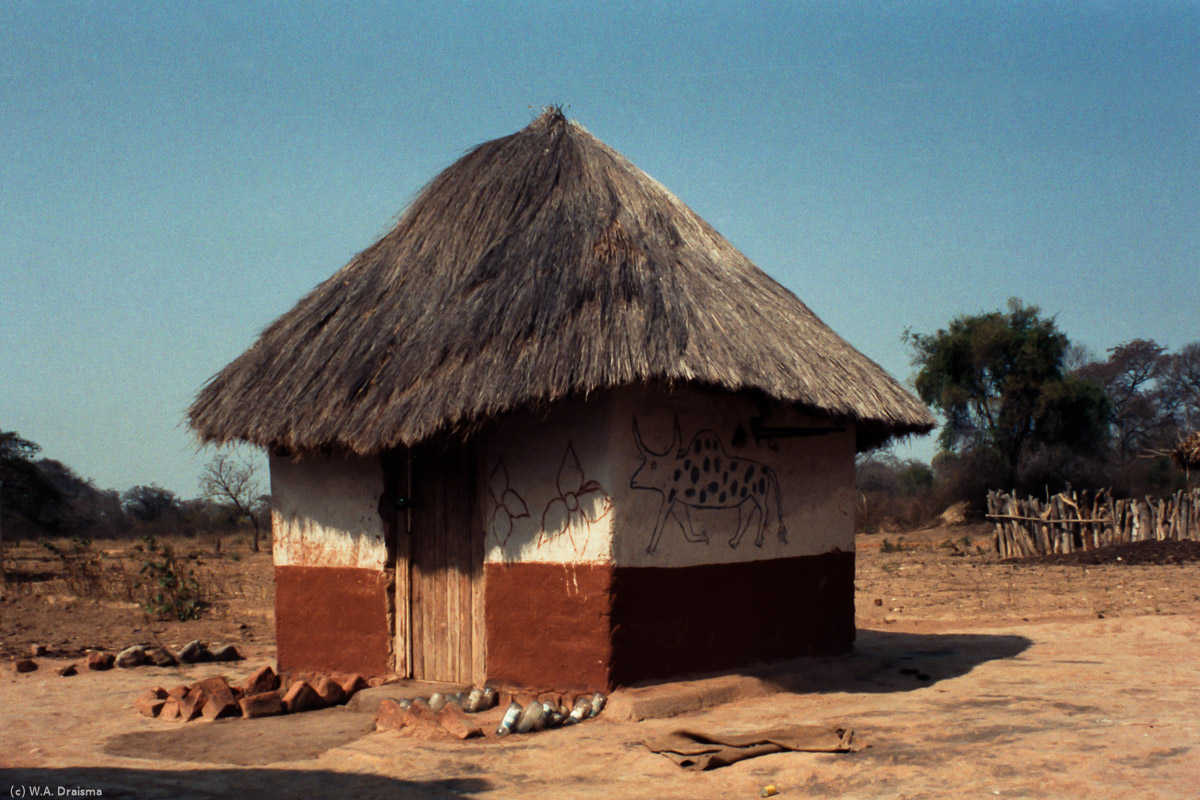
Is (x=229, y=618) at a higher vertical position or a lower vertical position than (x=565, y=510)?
lower

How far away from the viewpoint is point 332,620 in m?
7.17

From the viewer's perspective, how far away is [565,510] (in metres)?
6.19

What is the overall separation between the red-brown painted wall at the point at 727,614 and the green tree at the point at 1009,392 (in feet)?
66.9

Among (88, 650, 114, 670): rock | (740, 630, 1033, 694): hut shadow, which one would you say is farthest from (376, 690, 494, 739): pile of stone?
(88, 650, 114, 670): rock

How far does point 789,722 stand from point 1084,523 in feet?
41.5

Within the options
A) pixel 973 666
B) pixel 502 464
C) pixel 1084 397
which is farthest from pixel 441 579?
pixel 1084 397

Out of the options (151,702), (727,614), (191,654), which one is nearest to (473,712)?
(727,614)

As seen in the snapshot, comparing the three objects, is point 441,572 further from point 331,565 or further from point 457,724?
point 457,724

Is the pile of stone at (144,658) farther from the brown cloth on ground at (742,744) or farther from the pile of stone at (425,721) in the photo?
the brown cloth on ground at (742,744)

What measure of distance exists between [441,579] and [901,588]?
7926mm

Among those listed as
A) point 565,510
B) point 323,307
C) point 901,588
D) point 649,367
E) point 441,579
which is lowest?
point 901,588

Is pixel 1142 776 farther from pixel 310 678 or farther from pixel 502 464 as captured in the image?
pixel 310 678

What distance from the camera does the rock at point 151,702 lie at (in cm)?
659

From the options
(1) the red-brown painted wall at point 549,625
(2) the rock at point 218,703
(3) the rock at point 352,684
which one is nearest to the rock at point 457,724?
(1) the red-brown painted wall at point 549,625
